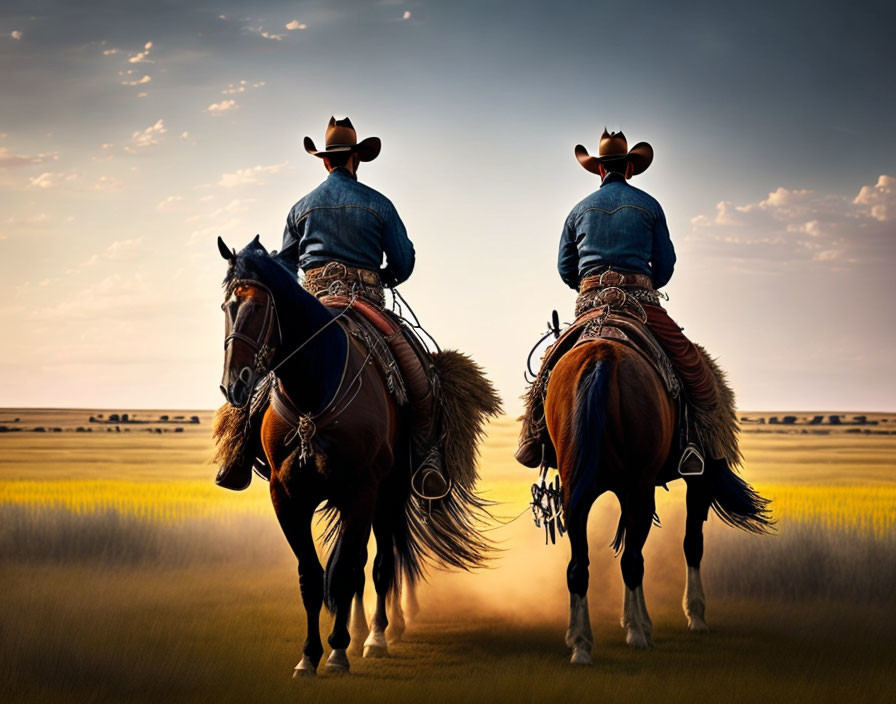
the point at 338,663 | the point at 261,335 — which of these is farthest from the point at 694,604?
the point at 261,335

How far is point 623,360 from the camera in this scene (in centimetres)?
971

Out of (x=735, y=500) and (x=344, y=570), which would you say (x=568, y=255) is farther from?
(x=344, y=570)

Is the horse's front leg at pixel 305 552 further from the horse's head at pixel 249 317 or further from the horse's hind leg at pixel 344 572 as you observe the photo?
the horse's head at pixel 249 317

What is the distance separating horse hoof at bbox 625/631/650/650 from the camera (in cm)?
1020

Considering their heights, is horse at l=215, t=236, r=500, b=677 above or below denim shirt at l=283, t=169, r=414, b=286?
below

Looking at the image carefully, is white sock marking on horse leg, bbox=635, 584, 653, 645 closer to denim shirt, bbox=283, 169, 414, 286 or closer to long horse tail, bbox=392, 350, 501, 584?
long horse tail, bbox=392, 350, 501, 584

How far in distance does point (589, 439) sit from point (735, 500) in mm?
3279

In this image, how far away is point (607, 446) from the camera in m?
9.62

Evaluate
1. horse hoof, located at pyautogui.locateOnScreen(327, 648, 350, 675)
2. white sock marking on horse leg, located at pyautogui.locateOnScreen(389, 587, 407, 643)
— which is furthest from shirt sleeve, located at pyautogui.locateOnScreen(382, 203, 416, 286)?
Answer: horse hoof, located at pyautogui.locateOnScreen(327, 648, 350, 675)

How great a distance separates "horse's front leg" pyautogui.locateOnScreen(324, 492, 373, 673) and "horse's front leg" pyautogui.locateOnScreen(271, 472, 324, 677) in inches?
4.3

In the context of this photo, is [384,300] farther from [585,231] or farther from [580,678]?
[580,678]

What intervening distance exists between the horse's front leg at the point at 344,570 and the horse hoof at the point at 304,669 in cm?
15

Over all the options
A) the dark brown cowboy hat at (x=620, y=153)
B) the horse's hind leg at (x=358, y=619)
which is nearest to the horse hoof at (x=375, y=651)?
the horse's hind leg at (x=358, y=619)

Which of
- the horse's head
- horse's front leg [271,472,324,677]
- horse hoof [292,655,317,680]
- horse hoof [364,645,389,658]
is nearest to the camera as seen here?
the horse's head
